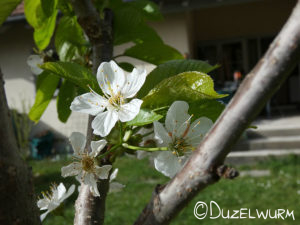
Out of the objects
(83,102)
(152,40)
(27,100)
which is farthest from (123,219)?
(27,100)

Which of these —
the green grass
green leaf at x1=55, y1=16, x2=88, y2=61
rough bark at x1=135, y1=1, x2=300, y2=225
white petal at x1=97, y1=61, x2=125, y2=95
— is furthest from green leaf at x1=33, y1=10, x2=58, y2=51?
the green grass

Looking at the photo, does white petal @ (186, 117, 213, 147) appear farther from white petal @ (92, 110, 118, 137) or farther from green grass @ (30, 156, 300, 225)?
green grass @ (30, 156, 300, 225)

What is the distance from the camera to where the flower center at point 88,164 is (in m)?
0.60

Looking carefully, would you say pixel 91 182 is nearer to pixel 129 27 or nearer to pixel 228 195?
pixel 129 27

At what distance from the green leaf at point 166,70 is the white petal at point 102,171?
0.43 feet

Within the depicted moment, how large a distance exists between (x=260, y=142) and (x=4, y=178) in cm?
610

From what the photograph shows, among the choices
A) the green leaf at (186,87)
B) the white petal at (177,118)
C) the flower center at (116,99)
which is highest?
the green leaf at (186,87)

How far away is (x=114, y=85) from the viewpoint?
62cm

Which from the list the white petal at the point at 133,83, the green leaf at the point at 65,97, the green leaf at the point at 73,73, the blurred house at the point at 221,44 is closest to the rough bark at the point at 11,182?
the green leaf at the point at 73,73

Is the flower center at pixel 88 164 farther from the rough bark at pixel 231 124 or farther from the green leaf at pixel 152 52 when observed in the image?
the green leaf at pixel 152 52

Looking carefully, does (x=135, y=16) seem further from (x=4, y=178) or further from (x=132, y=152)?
(x=4, y=178)

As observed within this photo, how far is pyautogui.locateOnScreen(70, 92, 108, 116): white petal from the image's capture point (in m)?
0.57

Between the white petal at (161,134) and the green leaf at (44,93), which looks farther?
the green leaf at (44,93)

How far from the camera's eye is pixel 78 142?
0.65 m
